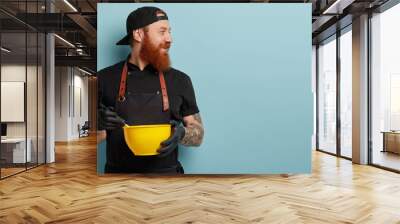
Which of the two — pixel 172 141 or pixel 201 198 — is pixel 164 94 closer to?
pixel 172 141

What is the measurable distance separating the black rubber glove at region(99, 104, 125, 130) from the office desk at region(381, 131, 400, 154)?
5.32 metres

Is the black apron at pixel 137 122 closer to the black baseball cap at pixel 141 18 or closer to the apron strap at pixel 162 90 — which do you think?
the apron strap at pixel 162 90

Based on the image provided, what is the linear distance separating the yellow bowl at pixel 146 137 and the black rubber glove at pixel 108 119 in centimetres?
18

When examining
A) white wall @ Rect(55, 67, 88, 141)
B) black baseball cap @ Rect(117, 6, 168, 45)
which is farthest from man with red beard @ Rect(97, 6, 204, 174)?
white wall @ Rect(55, 67, 88, 141)

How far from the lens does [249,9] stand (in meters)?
5.85

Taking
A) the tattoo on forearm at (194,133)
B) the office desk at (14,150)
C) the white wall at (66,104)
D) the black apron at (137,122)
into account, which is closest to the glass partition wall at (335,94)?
the tattoo on forearm at (194,133)

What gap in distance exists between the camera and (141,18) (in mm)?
5352

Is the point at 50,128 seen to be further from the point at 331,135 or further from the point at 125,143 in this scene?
the point at 331,135

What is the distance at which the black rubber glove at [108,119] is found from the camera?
5393mm

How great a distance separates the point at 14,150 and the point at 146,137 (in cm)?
340

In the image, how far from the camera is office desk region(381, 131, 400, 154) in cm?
787

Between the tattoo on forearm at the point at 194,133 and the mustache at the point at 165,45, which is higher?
the mustache at the point at 165,45

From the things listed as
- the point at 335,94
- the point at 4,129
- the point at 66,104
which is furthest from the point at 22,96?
the point at 66,104

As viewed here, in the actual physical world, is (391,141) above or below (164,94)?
below
